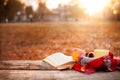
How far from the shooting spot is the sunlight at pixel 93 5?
657cm

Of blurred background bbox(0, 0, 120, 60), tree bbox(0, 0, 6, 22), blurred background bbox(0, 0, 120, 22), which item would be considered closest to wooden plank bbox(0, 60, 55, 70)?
blurred background bbox(0, 0, 120, 60)

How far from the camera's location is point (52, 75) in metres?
2.07

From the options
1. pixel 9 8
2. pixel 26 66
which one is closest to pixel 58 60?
pixel 26 66

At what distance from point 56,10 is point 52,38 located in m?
0.75

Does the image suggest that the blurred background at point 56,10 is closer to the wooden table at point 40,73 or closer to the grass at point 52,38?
the grass at point 52,38

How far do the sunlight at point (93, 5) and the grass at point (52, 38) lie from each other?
0.87ft

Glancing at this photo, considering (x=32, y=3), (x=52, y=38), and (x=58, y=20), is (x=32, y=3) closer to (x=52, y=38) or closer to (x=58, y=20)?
(x=58, y=20)

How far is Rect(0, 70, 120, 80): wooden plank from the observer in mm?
1995

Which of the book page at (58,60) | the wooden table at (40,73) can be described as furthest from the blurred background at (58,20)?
the wooden table at (40,73)

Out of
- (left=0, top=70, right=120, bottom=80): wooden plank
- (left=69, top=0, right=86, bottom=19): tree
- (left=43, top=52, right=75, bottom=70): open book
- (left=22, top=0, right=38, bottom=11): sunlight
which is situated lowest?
(left=0, top=70, right=120, bottom=80): wooden plank

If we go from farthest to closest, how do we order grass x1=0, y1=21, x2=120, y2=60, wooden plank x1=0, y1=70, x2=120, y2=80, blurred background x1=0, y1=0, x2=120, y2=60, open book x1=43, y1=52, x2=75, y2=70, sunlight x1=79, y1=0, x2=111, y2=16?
sunlight x1=79, y1=0, x2=111, y2=16 → blurred background x1=0, y1=0, x2=120, y2=60 → grass x1=0, y1=21, x2=120, y2=60 → open book x1=43, y1=52, x2=75, y2=70 → wooden plank x1=0, y1=70, x2=120, y2=80

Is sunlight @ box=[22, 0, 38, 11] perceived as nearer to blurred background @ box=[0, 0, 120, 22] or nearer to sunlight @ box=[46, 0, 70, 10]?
blurred background @ box=[0, 0, 120, 22]

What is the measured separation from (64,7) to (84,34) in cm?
76

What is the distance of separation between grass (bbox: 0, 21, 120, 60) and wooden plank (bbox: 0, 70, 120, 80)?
2.82 metres
